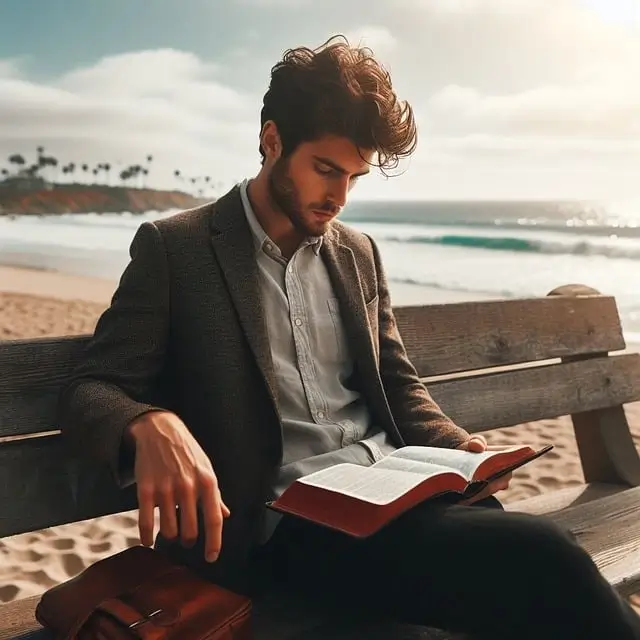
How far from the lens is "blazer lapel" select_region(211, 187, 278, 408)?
75.9 inches

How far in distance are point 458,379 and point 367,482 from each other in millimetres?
1127

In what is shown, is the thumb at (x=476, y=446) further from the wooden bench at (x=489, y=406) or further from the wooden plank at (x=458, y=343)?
the wooden plank at (x=458, y=343)

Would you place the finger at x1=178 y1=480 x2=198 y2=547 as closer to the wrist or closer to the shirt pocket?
the wrist

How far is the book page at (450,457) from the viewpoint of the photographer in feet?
5.92

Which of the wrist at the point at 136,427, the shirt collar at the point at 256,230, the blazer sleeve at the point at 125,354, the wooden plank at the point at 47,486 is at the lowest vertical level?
the wooden plank at the point at 47,486

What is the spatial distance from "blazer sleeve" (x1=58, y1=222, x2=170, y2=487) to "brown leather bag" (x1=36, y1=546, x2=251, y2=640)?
23cm

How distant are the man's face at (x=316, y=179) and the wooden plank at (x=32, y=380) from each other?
23.8 inches

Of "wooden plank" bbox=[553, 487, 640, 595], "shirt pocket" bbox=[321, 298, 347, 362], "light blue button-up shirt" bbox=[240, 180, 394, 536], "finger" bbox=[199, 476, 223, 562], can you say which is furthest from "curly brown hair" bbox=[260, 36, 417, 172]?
"wooden plank" bbox=[553, 487, 640, 595]

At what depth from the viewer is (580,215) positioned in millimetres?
36469

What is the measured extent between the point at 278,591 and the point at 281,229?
0.86 m

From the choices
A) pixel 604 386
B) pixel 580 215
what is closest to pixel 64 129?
pixel 580 215

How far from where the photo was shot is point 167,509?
1.48 m

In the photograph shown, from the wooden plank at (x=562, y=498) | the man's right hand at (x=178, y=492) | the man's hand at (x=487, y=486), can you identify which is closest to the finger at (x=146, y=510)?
the man's right hand at (x=178, y=492)

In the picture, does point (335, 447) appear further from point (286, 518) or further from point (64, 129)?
point (64, 129)
